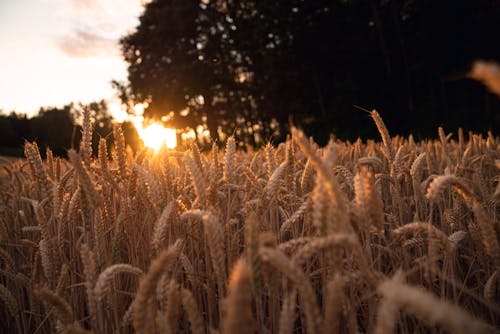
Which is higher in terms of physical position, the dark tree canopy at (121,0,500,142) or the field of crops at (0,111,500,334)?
the dark tree canopy at (121,0,500,142)

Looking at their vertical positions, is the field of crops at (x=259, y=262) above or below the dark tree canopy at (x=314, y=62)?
below

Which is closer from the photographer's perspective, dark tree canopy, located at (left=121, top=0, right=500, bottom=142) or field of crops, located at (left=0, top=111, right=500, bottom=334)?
field of crops, located at (left=0, top=111, right=500, bottom=334)

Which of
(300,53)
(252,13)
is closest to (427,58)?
(300,53)

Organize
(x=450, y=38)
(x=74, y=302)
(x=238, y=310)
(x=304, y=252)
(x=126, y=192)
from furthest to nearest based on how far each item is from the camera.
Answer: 1. (x=450, y=38)
2. (x=126, y=192)
3. (x=74, y=302)
4. (x=304, y=252)
5. (x=238, y=310)

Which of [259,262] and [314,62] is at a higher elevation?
[314,62]

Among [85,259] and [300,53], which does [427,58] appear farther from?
[85,259]

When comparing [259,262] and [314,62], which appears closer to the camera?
[259,262]

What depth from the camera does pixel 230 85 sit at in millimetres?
22250

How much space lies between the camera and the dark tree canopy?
557 inches

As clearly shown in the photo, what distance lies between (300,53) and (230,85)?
18.3 feet

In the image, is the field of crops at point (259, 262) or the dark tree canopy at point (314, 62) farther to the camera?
the dark tree canopy at point (314, 62)

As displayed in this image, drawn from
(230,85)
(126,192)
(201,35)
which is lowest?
(126,192)

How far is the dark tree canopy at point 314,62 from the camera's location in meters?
14.1

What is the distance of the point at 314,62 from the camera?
18.5 m
